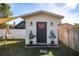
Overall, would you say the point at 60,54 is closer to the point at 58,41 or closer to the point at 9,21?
the point at 58,41

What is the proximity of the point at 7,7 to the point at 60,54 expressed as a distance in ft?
3.81

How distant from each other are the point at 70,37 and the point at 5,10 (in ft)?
3.82

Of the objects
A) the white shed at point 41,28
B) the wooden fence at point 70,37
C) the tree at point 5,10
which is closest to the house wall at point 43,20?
the white shed at point 41,28

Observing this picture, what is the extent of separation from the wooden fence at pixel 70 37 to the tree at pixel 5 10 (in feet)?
2.98

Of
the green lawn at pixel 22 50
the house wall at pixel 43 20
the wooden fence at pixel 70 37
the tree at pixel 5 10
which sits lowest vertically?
the green lawn at pixel 22 50

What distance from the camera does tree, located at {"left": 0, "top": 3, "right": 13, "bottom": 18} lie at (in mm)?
5526

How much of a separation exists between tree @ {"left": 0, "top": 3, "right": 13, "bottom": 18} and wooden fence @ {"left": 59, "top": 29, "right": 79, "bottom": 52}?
91cm

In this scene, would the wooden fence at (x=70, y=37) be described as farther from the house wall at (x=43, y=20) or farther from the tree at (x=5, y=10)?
the tree at (x=5, y=10)

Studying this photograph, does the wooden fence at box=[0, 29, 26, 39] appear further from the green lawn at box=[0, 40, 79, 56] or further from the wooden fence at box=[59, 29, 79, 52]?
the wooden fence at box=[59, 29, 79, 52]

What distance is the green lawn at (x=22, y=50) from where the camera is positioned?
5531 mm

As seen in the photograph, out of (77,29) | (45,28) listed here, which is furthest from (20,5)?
(77,29)

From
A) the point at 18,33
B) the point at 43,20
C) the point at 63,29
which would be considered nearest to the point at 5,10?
the point at 18,33

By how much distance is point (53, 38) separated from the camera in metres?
5.61

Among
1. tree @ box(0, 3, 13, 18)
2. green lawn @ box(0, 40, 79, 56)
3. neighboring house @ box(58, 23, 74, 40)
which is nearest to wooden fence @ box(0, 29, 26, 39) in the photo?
green lawn @ box(0, 40, 79, 56)
